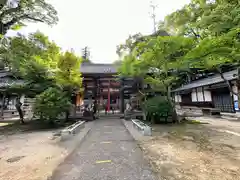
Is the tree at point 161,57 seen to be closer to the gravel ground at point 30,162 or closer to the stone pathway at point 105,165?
the stone pathway at point 105,165

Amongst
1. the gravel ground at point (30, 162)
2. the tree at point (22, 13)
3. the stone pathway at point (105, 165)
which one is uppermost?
the tree at point (22, 13)

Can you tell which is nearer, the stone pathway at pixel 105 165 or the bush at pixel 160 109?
the stone pathway at pixel 105 165

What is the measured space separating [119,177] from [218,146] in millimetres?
3632

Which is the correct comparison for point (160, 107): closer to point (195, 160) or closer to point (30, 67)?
point (195, 160)

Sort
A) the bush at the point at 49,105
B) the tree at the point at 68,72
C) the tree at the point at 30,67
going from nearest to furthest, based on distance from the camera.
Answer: the bush at the point at 49,105 < the tree at the point at 30,67 < the tree at the point at 68,72

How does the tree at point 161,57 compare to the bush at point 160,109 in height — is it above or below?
above

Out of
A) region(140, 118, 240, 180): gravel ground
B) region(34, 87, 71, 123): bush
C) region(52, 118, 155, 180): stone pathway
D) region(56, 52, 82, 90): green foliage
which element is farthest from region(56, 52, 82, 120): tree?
region(140, 118, 240, 180): gravel ground

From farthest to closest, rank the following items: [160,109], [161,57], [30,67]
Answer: [160,109] → [30,67] → [161,57]

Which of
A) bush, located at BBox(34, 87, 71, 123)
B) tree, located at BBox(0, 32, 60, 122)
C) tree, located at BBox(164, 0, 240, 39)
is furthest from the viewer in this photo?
tree, located at BBox(0, 32, 60, 122)

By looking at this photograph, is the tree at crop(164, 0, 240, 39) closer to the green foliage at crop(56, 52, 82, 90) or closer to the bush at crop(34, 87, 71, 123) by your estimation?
the green foliage at crop(56, 52, 82, 90)

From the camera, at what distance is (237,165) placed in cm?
290

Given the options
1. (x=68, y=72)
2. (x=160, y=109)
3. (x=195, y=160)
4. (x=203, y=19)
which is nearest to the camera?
(x=195, y=160)

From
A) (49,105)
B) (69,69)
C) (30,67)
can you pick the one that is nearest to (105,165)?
(49,105)

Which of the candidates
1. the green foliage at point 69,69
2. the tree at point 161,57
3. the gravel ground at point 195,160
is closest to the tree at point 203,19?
the tree at point 161,57
